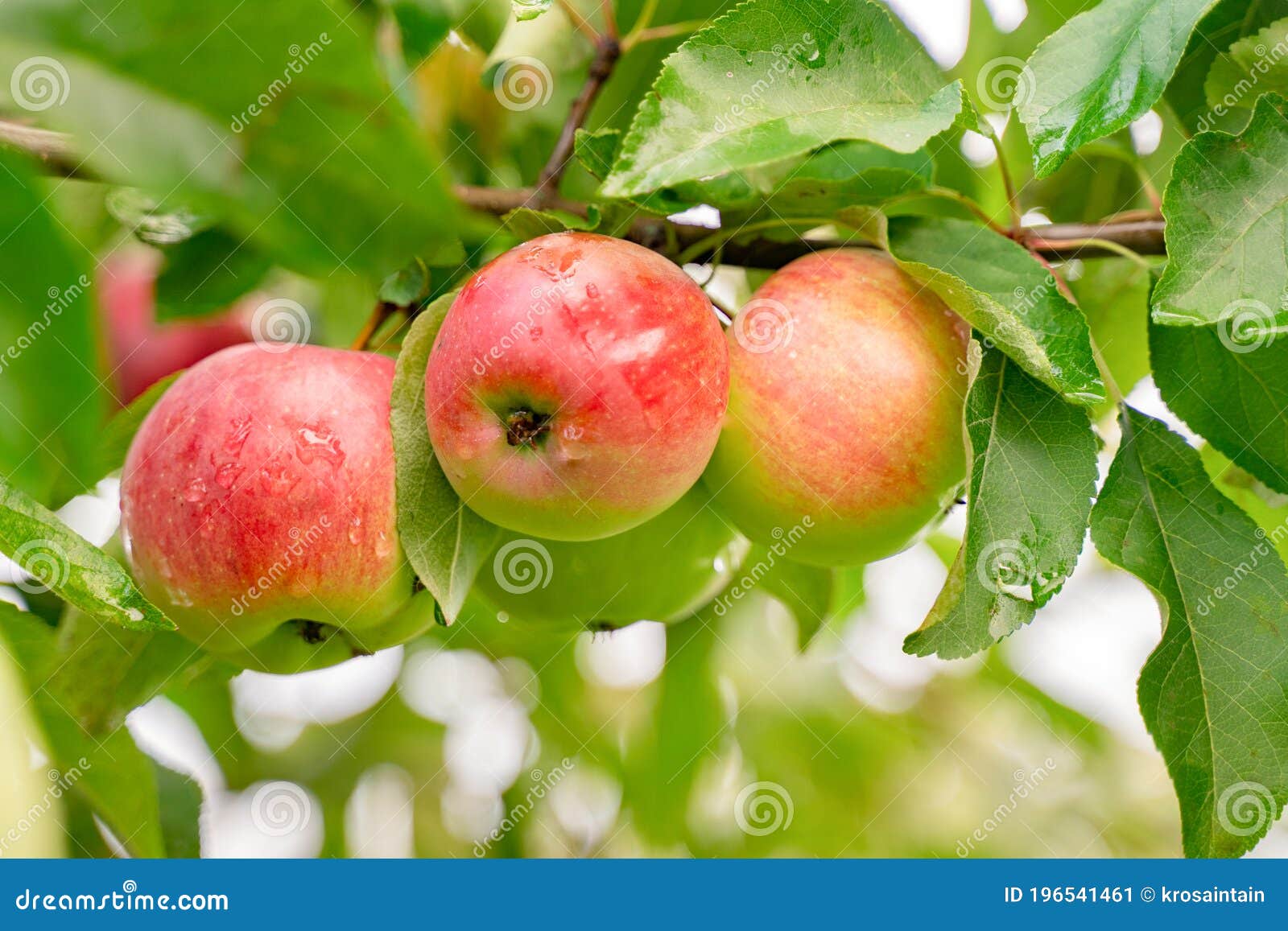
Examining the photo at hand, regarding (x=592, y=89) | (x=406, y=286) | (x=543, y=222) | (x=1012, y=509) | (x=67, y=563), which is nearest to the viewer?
(x=67, y=563)

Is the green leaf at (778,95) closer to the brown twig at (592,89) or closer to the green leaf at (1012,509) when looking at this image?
the green leaf at (1012,509)

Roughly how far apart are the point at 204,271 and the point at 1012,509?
34.9 inches

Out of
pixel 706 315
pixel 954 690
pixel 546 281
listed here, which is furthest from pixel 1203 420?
pixel 954 690

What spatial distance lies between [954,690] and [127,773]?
1278 mm

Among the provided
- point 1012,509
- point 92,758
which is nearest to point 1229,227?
point 1012,509

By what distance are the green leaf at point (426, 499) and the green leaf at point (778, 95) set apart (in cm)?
28

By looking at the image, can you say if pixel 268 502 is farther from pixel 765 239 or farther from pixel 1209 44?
pixel 1209 44

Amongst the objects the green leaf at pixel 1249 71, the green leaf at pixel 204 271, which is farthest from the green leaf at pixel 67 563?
the green leaf at pixel 1249 71

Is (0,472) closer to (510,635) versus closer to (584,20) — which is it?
(584,20)

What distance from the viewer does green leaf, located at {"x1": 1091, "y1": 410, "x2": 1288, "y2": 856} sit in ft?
2.89

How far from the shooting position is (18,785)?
2.51 ft

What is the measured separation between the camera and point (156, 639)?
1004mm

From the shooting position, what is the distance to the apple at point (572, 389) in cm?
81

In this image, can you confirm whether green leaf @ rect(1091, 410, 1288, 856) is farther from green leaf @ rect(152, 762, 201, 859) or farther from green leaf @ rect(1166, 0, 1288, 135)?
green leaf @ rect(152, 762, 201, 859)
